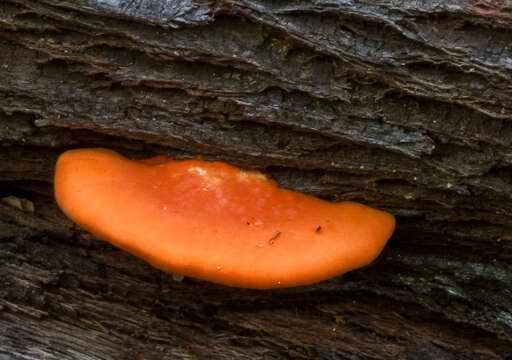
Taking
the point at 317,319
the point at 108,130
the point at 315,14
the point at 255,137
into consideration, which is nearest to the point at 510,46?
the point at 315,14

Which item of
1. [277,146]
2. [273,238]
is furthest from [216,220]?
[277,146]

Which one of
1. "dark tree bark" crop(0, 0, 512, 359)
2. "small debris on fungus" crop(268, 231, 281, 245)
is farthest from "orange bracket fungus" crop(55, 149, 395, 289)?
"dark tree bark" crop(0, 0, 512, 359)

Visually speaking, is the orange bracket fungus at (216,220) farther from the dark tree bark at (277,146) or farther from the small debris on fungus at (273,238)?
the dark tree bark at (277,146)

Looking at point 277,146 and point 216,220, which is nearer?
point 216,220

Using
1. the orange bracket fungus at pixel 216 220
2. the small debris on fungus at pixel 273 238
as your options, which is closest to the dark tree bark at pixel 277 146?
the orange bracket fungus at pixel 216 220

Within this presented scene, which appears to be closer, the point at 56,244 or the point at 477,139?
the point at 477,139

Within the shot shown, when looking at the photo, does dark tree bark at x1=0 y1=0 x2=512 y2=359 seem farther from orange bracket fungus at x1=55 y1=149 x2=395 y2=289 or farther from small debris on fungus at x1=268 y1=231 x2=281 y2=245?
small debris on fungus at x1=268 y1=231 x2=281 y2=245

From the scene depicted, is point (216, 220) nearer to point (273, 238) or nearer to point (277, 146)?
point (273, 238)

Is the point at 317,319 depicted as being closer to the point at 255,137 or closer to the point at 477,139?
the point at 255,137
